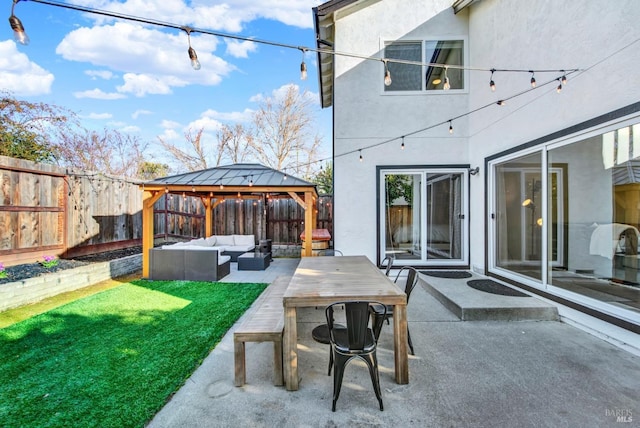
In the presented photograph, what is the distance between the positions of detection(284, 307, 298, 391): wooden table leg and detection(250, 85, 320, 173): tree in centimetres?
1402

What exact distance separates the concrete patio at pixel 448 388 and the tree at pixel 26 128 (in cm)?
851

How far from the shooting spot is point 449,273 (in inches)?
229

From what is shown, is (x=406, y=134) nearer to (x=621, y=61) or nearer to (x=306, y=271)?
(x=621, y=61)

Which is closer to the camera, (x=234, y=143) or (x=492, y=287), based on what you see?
(x=492, y=287)

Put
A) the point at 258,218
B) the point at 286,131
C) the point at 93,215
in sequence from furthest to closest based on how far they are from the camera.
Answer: the point at 286,131, the point at 258,218, the point at 93,215

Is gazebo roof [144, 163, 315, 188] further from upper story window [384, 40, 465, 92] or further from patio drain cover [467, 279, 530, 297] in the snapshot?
patio drain cover [467, 279, 530, 297]

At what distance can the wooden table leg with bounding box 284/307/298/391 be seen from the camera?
2354 mm

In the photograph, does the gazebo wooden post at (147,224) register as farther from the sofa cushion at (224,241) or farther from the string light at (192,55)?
the string light at (192,55)

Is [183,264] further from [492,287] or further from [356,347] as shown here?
[492,287]

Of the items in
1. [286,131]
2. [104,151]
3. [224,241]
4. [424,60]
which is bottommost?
[224,241]

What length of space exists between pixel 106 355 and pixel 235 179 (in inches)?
185

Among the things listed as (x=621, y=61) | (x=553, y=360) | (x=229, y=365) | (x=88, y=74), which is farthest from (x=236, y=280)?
(x=88, y=74)

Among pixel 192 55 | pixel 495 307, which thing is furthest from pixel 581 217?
pixel 192 55

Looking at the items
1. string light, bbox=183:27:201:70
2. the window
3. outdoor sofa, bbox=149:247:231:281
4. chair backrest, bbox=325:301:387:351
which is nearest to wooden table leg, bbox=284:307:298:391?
chair backrest, bbox=325:301:387:351
